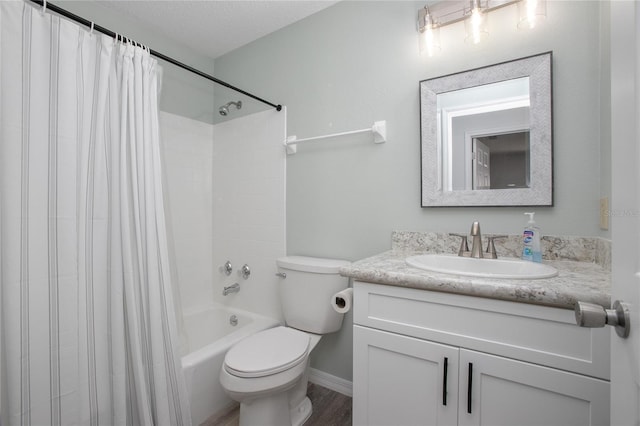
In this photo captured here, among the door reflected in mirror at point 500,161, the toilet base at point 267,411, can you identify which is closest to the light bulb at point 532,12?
the door reflected in mirror at point 500,161

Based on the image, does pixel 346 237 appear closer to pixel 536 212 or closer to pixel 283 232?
pixel 283 232

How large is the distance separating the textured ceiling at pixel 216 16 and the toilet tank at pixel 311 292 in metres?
1.60

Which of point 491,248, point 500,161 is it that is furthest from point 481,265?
point 500,161

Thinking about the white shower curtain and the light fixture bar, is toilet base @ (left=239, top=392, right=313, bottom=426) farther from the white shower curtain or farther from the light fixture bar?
the light fixture bar

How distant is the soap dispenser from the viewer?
118 centimetres

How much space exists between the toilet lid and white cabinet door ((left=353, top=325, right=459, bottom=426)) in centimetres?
32

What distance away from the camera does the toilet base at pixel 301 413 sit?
1470 mm

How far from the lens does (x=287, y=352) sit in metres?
1.33

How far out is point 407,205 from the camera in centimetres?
153

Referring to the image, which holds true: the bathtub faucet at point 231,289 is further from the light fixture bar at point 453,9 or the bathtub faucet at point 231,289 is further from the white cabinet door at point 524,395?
the light fixture bar at point 453,9

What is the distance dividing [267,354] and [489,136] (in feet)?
4.74

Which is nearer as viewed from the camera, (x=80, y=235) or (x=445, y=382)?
(x=445, y=382)

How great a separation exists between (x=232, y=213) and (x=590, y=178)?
6.87 feet

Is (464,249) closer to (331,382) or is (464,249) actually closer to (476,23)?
(476,23)
